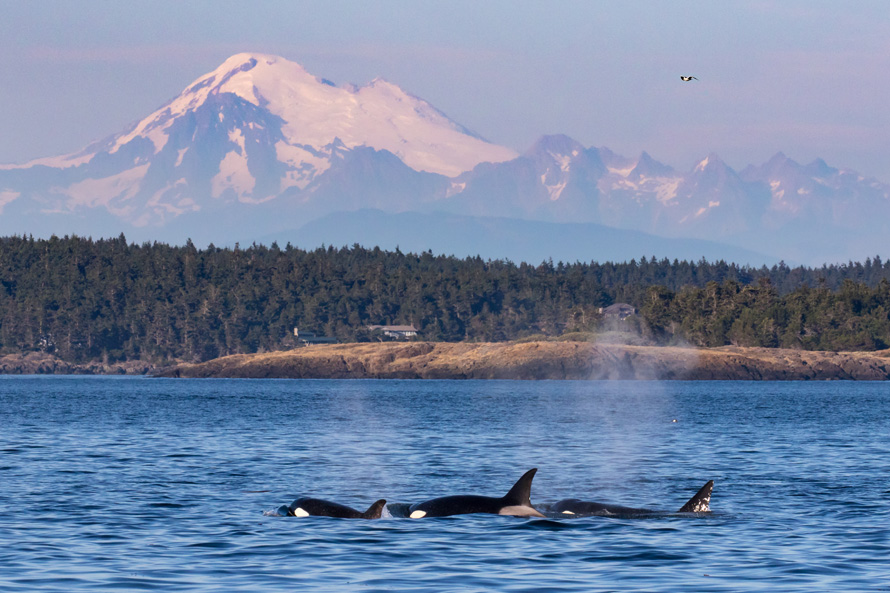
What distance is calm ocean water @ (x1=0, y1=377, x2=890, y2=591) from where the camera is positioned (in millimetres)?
22844

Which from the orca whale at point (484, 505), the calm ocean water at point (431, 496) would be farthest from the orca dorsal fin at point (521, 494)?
the calm ocean water at point (431, 496)

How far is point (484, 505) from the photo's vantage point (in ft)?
98.7

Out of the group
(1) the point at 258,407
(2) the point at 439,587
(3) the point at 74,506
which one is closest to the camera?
(2) the point at 439,587

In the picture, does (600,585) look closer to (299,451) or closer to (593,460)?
(593,460)

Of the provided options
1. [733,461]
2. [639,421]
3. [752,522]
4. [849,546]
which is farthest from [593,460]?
[639,421]

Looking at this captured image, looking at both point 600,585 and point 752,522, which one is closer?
point 600,585

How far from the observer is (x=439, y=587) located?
21641mm

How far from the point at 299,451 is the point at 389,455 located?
15.7ft

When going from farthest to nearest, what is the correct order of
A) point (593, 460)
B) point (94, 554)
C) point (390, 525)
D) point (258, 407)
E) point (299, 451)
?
point (258, 407), point (299, 451), point (593, 460), point (390, 525), point (94, 554)

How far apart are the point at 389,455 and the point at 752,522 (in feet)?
78.4

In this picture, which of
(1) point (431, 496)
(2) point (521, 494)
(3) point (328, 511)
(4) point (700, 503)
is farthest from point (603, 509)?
(1) point (431, 496)

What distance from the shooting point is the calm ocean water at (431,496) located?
22.8 meters

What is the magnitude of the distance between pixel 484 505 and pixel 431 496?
21.6ft

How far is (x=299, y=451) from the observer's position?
54094mm
